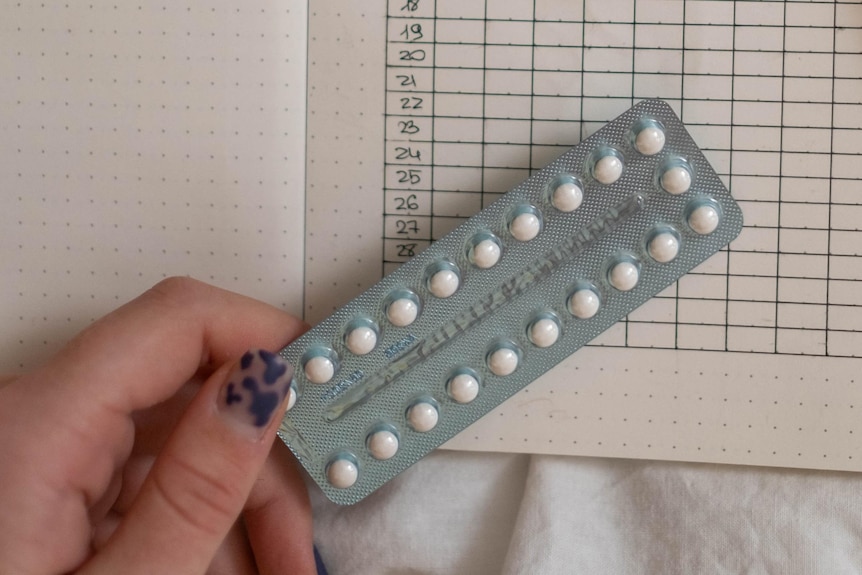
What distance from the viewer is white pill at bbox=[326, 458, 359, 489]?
1.55 feet

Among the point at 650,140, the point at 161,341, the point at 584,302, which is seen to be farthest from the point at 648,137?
the point at 161,341

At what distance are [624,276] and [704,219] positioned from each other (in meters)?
0.06

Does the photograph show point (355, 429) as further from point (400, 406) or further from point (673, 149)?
point (673, 149)

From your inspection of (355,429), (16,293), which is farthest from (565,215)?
(16,293)

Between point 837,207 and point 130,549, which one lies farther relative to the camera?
point 837,207

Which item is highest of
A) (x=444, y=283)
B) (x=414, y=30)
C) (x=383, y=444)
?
(x=414, y=30)

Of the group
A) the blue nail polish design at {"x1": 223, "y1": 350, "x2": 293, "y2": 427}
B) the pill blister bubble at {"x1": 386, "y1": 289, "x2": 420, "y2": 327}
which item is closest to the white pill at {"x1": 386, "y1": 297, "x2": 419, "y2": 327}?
the pill blister bubble at {"x1": 386, "y1": 289, "x2": 420, "y2": 327}

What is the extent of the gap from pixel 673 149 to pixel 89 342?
37 cm

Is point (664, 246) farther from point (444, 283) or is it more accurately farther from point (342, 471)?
point (342, 471)

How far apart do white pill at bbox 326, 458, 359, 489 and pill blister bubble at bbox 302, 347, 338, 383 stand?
0.18 ft

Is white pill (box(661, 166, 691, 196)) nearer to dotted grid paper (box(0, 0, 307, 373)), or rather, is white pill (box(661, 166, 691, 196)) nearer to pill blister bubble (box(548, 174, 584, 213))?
pill blister bubble (box(548, 174, 584, 213))

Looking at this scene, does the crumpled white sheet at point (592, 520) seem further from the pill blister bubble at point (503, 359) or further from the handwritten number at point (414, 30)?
the handwritten number at point (414, 30)

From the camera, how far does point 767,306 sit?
516 millimetres

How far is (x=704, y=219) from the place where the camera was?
0.45 meters
